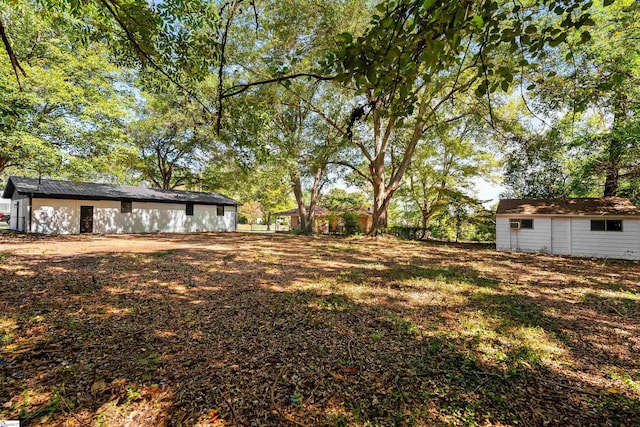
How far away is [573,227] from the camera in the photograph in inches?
458

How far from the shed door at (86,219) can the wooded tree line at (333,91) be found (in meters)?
2.22

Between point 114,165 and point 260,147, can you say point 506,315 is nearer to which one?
point 260,147

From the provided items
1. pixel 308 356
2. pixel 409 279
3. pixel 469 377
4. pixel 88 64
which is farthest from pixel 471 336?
pixel 88 64

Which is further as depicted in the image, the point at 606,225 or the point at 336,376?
the point at 606,225

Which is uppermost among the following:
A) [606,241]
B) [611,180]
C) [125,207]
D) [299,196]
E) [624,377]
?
[611,180]

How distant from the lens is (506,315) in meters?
3.94

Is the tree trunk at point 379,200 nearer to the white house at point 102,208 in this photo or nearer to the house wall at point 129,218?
the white house at point 102,208

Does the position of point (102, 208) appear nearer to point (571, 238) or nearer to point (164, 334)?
point (164, 334)

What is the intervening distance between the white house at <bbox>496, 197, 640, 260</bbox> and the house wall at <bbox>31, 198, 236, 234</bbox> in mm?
19494

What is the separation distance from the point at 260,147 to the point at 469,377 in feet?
12.1


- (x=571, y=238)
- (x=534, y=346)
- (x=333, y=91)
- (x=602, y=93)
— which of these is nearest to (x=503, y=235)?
(x=571, y=238)

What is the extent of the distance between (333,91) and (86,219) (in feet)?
53.5

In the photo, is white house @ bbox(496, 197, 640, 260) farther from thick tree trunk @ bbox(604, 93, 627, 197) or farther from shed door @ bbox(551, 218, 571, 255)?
thick tree trunk @ bbox(604, 93, 627, 197)

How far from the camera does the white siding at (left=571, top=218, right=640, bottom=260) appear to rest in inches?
417
